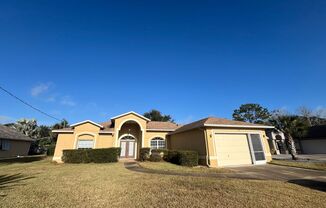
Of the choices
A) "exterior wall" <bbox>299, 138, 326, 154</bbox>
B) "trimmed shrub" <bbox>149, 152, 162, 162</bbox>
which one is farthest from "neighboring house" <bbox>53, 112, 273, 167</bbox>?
"exterior wall" <bbox>299, 138, 326, 154</bbox>

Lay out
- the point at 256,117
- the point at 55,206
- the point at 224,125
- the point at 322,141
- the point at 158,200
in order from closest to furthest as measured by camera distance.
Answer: the point at 55,206 < the point at 158,200 < the point at 224,125 < the point at 322,141 < the point at 256,117

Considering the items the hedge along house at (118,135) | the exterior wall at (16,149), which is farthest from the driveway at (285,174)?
the exterior wall at (16,149)

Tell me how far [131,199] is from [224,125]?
417 inches

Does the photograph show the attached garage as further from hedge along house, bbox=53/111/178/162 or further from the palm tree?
hedge along house, bbox=53/111/178/162

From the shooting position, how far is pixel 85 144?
1848 centimetres

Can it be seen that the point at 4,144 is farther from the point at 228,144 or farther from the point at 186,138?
the point at 228,144

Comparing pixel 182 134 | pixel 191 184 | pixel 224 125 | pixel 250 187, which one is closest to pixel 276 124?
pixel 224 125

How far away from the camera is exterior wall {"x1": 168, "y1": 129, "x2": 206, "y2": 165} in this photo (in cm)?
1368


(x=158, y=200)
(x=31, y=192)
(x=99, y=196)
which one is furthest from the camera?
(x=31, y=192)

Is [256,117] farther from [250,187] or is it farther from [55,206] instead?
[55,206]

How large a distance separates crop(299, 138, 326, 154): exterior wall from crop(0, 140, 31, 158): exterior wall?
47.9 meters

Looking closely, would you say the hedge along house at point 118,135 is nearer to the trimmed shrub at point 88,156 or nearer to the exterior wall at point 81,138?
the exterior wall at point 81,138

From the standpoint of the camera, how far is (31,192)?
6117mm

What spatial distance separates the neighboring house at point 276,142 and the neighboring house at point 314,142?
3296 millimetres
